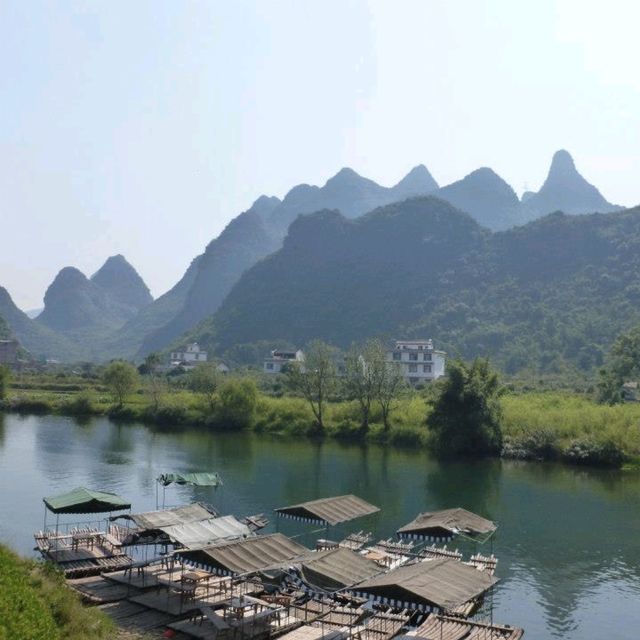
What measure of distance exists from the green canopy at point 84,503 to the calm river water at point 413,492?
2448mm

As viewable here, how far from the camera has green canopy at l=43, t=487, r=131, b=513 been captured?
24500mm

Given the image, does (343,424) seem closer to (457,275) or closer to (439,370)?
(439,370)

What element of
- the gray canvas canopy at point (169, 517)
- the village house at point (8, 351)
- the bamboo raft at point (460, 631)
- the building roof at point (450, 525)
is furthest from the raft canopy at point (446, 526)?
the village house at point (8, 351)

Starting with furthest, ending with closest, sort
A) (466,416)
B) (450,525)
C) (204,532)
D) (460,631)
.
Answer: (466,416) < (450,525) < (204,532) < (460,631)

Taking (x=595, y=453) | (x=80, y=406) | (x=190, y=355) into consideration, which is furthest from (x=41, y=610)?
(x=190, y=355)

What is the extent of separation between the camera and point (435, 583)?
56.2 feet

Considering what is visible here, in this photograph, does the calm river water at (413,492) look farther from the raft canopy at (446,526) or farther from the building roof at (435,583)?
the building roof at (435,583)

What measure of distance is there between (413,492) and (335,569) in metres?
21.0

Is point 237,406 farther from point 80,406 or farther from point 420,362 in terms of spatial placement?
point 420,362

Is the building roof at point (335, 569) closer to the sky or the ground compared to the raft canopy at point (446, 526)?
closer to the sky

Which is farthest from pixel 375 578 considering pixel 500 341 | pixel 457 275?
pixel 457 275

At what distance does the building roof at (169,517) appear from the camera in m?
23.0

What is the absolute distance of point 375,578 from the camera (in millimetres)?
17891

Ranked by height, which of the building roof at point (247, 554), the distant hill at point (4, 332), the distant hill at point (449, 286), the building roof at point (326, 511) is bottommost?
the building roof at point (326, 511)
